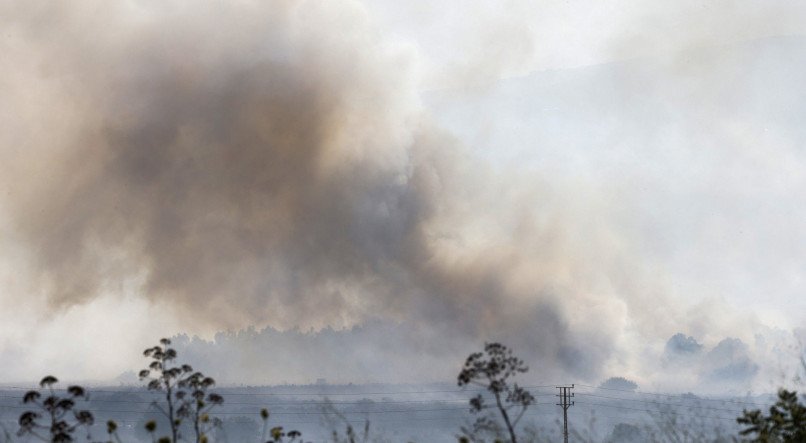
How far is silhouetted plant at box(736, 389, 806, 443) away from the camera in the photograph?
22625 millimetres

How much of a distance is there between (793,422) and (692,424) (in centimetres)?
373

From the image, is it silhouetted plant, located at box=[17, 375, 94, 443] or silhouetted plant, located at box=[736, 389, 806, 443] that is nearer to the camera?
silhouetted plant, located at box=[17, 375, 94, 443]

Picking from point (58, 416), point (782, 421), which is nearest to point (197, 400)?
point (58, 416)

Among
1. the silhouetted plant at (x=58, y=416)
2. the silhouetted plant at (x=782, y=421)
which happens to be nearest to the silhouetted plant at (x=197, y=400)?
the silhouetted plant at (x=58, y=416)

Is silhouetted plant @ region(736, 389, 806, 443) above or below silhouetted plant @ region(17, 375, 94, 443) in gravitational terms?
below

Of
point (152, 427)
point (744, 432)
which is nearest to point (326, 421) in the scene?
point (152, 427)

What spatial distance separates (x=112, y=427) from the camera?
55.5ft

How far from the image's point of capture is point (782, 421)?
22641mm

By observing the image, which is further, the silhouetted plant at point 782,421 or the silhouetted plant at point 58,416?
the silhouetted plant at point 782,421

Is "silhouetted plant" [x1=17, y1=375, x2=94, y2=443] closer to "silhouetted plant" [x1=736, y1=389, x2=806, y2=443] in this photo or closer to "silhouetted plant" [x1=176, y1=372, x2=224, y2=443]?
"silhouetted plant" [x1=176, y1=372, x2=224, y2=443]

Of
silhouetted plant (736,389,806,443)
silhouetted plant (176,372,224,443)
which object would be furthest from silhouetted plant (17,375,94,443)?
silhouetted plant (736,389,806,443)

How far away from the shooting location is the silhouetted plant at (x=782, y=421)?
74.2 feet

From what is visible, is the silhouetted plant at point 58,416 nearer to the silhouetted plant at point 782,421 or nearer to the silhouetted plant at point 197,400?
the silhouetted plant at point 197,400

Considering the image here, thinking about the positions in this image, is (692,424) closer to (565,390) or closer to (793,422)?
(793,422)
